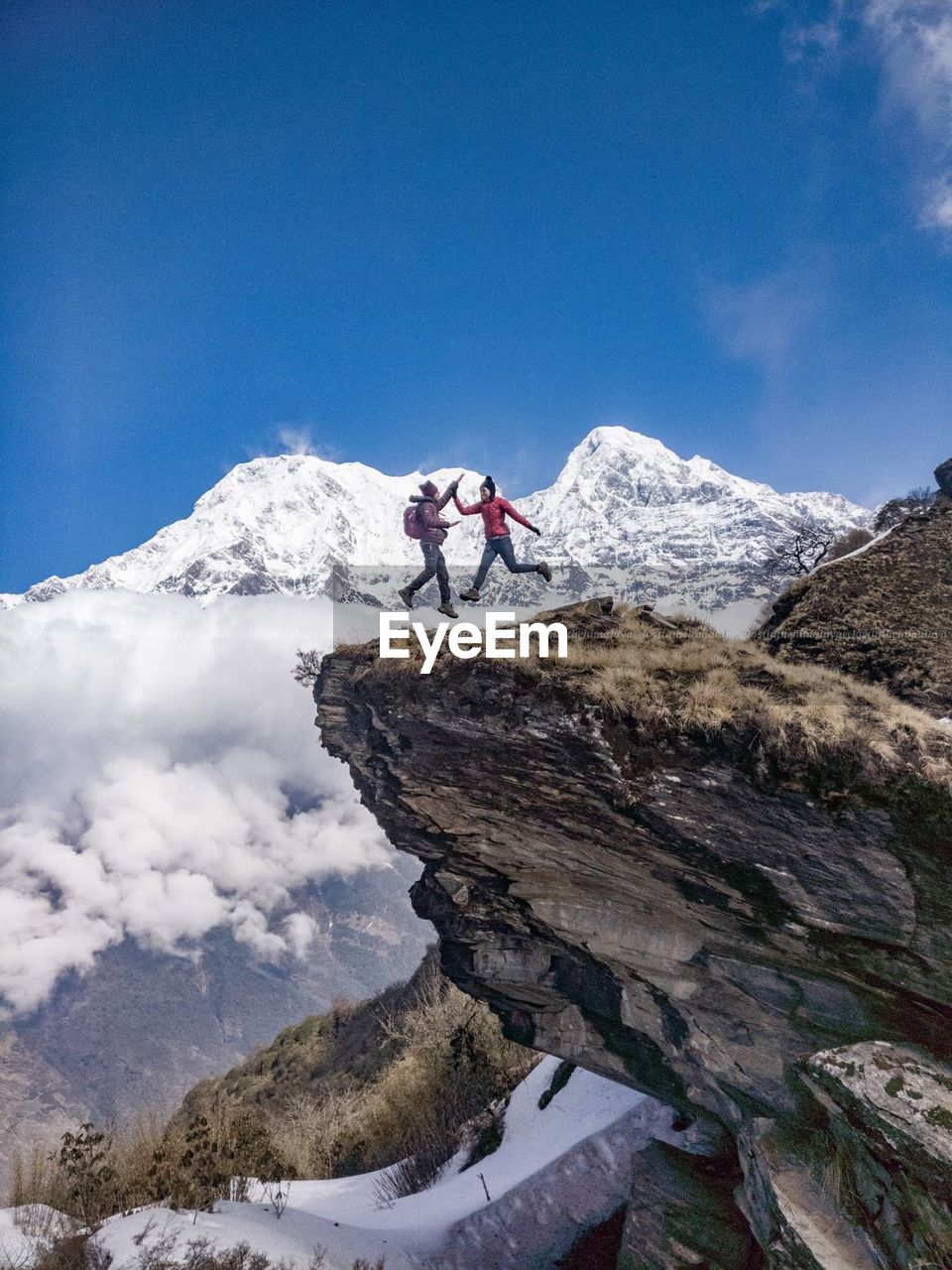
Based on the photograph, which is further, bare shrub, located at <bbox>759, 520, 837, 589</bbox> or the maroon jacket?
bare shrub, located at <bbox>759, 520, 837, 589</bbox>

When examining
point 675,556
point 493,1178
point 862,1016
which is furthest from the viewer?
point 675,556

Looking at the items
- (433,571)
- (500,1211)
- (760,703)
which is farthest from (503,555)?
(500,1211)

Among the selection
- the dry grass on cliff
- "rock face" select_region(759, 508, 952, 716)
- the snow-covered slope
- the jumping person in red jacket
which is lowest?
the snow-covered slope

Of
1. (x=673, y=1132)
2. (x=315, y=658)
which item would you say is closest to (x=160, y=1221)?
(x=673, y=1132)

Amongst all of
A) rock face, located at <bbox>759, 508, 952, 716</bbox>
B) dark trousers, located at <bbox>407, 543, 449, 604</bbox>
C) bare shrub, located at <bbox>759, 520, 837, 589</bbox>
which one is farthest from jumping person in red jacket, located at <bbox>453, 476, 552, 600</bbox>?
bare shrub, located at <bbox>759, 520, 837, 589</bbox>

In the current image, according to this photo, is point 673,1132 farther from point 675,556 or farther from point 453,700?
point 675,556

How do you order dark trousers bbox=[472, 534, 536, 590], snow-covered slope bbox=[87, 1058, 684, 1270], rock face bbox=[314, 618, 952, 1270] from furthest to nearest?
dark trousers bbox=[472, 534, 536, 590]
snow-covered slope bbox=[87, 1058, 684, 1270]
rock face bbox=[314, 618, 952, 1270]

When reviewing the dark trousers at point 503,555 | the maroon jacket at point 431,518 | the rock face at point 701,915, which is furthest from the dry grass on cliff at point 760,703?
the maroon jacket at point 431,518

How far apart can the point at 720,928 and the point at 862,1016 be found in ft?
7.89

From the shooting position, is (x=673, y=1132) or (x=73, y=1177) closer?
(x=73, y=1177)

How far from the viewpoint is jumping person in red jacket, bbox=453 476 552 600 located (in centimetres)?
1475

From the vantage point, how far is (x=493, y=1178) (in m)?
19.1

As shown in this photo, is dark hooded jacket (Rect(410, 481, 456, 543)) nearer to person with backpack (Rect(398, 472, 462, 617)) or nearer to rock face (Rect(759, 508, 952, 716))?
person with backpack (Rect(398, 472, 462, 617))

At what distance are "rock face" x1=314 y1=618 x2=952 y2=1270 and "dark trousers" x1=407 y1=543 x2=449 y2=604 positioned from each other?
82.1 inches
